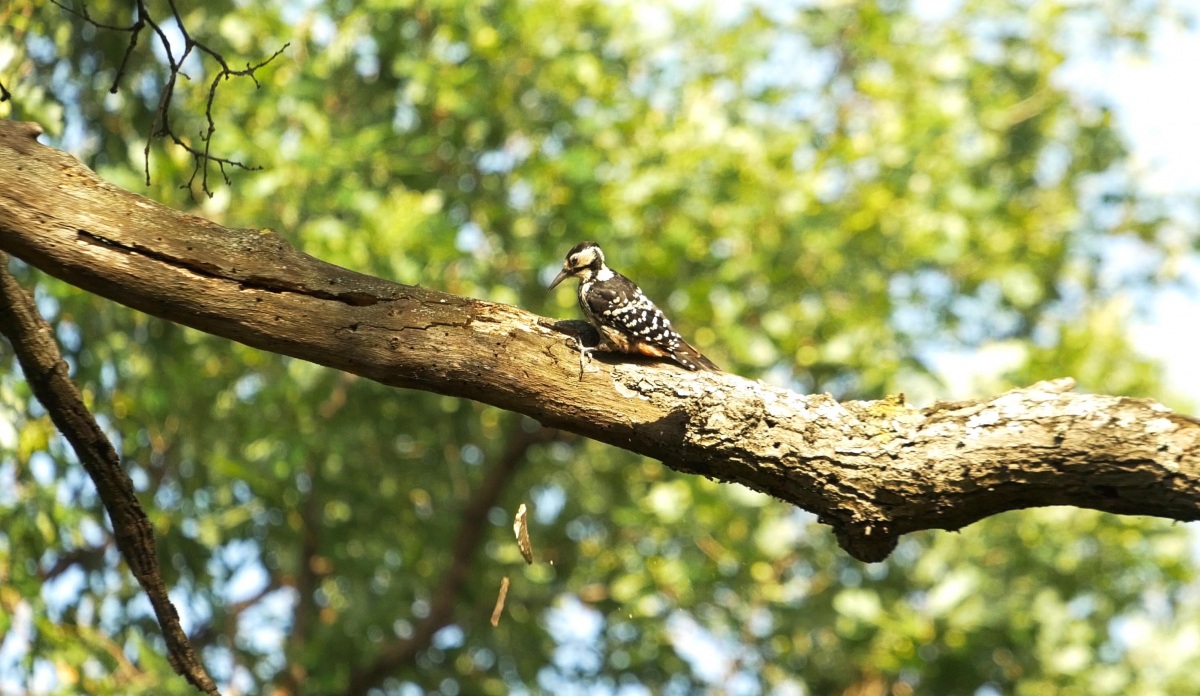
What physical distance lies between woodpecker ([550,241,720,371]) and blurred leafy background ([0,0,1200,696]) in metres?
2.44

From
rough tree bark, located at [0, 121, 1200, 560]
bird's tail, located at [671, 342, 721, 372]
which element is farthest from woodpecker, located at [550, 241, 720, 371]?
rough tree bark, located at [0, 121, 1200, 560]

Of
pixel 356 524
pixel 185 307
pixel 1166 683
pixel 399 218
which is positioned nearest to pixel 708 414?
pixel 185 307

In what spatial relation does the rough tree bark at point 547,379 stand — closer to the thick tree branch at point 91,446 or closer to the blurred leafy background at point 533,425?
the thick tree branch at point 91,446

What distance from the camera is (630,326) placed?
13.9ft

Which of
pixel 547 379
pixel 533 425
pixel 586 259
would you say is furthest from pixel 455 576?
pixel 547 379

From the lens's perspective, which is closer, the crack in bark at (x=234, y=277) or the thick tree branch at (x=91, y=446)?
the crack in bark at (x=234, y=277)

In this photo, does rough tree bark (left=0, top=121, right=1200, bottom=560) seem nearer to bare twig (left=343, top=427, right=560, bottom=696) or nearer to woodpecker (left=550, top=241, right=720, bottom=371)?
woodpecker (left=550, top=241, right=720, bottom=371)

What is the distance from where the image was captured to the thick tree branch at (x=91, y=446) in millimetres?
3561

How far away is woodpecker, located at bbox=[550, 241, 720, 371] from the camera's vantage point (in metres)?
4.01

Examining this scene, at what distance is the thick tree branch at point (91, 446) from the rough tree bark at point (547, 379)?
26 cm

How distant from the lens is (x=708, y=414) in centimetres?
330

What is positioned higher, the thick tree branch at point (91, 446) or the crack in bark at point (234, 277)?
the crack in bark at point (234, 277)

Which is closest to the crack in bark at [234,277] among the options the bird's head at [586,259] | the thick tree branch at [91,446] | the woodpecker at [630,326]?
the thick tree branch at [91,446]

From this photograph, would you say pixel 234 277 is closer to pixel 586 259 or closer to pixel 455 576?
pixel 586 259
